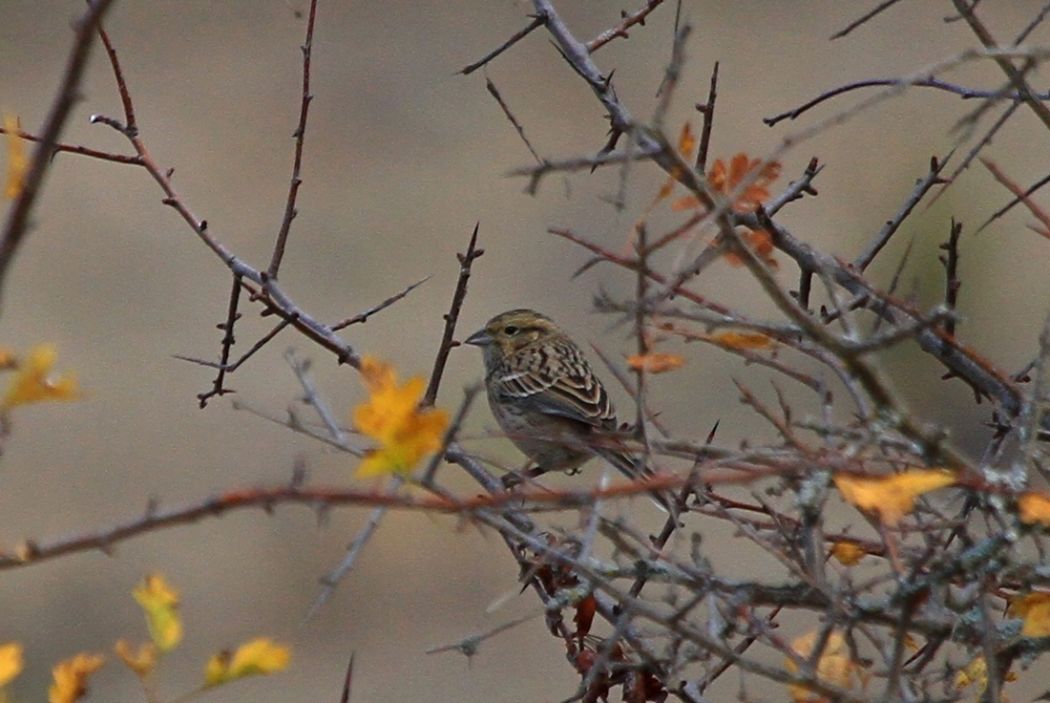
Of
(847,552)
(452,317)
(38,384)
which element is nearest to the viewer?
(38,384)

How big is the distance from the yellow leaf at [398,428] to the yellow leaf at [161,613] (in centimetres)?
24

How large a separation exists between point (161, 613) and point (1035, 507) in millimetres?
902

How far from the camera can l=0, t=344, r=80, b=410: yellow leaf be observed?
1.52 metres

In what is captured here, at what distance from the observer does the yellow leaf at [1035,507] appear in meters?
1.77

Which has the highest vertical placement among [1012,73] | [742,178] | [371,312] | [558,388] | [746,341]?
[558,388]

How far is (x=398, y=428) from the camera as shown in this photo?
1.71 m

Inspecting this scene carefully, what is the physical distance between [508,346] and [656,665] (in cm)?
456

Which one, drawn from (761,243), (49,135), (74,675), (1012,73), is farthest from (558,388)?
(49,135)

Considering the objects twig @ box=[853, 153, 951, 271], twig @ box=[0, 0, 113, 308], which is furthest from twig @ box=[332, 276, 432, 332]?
twig @ box=[0, 0, 113, 308]

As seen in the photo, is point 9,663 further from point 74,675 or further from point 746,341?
point 746,341

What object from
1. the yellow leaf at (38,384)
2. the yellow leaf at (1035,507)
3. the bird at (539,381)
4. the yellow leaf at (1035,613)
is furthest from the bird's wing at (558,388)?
the yellow leaf at (38,384)

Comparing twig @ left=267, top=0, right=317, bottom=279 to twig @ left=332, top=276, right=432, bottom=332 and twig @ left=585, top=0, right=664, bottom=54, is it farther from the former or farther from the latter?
twig @ left=585, top=0, right=664, bottom=54

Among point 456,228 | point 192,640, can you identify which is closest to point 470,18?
point 456,228

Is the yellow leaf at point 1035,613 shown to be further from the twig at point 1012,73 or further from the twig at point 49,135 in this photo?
the twig at point 49,135
